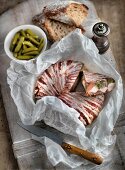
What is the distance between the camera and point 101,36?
1.82 metres

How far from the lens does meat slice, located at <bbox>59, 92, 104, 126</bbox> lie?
1.72m

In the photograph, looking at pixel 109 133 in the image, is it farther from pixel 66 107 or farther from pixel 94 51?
pixel 94 51

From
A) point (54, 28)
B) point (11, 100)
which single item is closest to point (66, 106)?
point (11, 100)

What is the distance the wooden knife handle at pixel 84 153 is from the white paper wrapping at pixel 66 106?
0.03 metres

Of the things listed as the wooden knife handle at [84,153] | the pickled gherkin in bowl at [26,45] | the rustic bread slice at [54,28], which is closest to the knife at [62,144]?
the wooden knife handle at [84,153]

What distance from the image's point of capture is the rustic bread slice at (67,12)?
1875 mm

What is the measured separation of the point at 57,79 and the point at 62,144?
257 mm

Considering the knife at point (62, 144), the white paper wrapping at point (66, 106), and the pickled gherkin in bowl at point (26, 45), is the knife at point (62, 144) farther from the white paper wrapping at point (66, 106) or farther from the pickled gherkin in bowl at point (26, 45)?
the pickled gherkin in bowl at point (26, 45)

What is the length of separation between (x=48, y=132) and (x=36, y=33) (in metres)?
0.43

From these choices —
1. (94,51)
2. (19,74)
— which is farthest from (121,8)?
(19,74)

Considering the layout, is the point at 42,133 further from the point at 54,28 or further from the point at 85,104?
the point at 54,28

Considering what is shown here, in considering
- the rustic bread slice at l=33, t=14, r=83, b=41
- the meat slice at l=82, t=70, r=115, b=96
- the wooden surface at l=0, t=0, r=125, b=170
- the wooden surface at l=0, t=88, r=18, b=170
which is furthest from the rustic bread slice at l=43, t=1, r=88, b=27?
the wooden surface at l=0, t=88, r=18, b=170

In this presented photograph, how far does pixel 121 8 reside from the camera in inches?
80.1

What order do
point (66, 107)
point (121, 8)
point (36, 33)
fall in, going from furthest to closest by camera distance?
point (121, 8)
point (36, 33)
point (66, 107)
